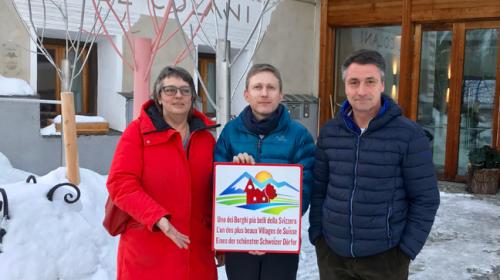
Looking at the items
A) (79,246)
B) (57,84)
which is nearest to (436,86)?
(57,84)

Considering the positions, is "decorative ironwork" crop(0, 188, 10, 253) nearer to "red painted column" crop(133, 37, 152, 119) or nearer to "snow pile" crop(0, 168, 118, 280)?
"snow pile" crop(0, 168, 118, 280)

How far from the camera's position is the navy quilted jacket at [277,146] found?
229cm

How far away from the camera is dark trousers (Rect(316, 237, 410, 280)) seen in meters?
2.19

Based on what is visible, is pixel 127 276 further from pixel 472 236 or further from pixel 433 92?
pixel 433 92

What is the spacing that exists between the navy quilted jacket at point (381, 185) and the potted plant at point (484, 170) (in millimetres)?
6118

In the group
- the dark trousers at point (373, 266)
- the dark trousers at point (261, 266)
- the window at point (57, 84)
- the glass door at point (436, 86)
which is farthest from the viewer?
the glass door at point (436, 86)

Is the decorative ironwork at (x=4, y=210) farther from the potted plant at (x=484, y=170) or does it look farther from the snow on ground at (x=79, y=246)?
the potted plant at (x=484, y=170)

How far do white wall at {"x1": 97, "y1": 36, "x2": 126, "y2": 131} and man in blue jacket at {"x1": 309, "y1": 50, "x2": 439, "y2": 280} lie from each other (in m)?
5.20

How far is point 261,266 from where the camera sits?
2371mm

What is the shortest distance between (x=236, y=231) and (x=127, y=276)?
55cm

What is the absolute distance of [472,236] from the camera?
5.39 metres

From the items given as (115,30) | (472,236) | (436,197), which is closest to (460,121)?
(472,236)

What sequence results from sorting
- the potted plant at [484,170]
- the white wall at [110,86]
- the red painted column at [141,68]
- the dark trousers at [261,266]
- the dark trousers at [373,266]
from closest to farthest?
the dark trousers at [373,266] < the dark trousers at [261,266] < the red painted column at [141,68] < the white wall at [110,86] < the potted plant at [484,170]

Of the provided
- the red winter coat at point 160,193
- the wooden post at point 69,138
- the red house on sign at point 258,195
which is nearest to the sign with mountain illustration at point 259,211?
the red house on sign at point 258,195
